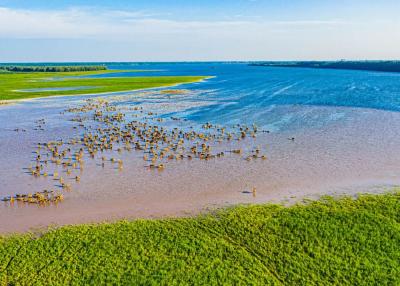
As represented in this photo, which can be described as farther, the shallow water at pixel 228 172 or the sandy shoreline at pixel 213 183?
the shallow water at pixel 228 172

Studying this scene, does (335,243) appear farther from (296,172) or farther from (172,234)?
(296,172)

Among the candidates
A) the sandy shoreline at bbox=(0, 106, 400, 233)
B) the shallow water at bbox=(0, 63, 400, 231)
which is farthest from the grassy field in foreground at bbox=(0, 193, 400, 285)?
the shallow water at bbox=(0, 63, 400, 231)

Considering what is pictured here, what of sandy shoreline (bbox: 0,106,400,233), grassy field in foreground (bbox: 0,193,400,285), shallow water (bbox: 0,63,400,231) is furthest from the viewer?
shallow water (bbox: 0,63,400,231)

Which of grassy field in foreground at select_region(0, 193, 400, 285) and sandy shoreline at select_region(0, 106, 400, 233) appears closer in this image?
grassy field in foreground at select_region(0, 193, 400, 285)

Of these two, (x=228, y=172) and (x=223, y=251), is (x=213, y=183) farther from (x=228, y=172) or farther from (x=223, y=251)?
(x=223, y=251)

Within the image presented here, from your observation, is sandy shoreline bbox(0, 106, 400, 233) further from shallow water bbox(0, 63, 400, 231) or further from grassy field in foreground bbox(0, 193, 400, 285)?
grassy field in foreground bbox(0, 193, 400, 285)

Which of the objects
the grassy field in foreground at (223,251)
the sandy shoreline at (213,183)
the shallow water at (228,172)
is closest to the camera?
the grassy field in foreground at (223,251)

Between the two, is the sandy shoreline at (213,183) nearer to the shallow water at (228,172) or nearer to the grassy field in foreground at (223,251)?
the shallow water at (228,172)

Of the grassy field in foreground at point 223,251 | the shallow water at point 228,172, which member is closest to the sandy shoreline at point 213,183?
the shallow water at point 228,172

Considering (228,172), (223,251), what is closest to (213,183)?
(228,172)
